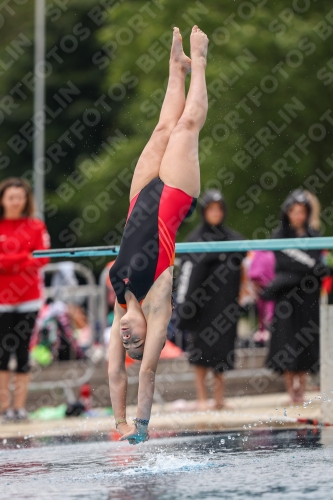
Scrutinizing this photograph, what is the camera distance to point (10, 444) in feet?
27.7

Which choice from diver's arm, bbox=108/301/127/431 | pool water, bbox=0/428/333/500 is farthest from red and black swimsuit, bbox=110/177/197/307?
pool water, bbox=0/428/333/500

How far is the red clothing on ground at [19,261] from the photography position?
1066 cm

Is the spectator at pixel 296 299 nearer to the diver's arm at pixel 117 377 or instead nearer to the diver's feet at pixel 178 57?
the diver's feet at pixel 178 57

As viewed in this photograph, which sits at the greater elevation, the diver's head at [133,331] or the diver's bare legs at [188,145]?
the diver's bare legs at [188,145]

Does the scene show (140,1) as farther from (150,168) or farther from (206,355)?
(150,168)

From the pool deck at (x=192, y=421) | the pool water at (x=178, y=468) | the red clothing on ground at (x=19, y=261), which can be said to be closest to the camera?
the pool water at (x=178, y=468)

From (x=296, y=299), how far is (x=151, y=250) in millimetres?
4472

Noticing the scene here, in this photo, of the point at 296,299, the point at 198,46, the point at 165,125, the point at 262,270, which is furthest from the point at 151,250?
the point at 262,270

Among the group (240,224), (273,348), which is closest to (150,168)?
(273,348)

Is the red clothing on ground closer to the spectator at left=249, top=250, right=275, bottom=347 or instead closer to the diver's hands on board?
the spectator at left=249, top=250, right=275, bottom=347

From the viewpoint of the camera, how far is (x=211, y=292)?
36.3ft

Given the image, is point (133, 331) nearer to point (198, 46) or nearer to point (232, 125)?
point (198, 46)

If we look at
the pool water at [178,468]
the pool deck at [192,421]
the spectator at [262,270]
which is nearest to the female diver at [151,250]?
the pool water at [178,468]

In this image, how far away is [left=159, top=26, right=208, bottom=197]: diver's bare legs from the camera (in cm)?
733
